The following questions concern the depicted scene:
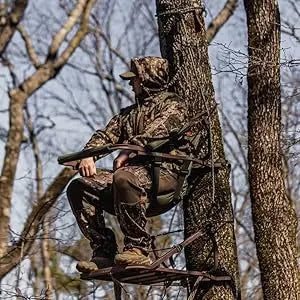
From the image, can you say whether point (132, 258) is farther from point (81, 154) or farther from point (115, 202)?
point (81, 154)

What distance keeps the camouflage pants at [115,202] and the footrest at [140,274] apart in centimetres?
14

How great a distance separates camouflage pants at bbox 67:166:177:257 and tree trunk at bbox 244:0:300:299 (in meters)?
1.03

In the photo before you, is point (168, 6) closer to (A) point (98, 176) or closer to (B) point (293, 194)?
(A) point (98, 176)

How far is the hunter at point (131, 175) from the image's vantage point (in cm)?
475

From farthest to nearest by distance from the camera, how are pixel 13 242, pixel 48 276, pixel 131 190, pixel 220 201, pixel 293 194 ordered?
1. pixel 293 194
2. pixel 48 276
3. pixel 13 242
4. pixel 220 201
5. pixel 131 190

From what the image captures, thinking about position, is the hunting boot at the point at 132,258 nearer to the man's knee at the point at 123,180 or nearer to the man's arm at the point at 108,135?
the man's knee at the point at 123,180

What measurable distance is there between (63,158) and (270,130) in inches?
64.6

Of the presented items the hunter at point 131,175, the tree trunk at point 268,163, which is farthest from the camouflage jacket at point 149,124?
the tree trunk at point 268,163

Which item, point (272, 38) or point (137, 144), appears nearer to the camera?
point (137, 144)

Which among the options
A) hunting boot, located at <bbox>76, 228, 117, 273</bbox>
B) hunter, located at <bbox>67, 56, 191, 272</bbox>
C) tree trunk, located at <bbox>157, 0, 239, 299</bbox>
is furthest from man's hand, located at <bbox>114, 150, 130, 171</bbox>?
tree trunk, located at <bbox>157, 0, 239, 299</bbox>

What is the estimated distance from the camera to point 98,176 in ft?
16.5

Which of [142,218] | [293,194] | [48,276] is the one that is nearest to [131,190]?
[142,218]

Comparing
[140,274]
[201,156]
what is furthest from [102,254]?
[201,156]

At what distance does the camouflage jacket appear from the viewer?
4.93 metres
